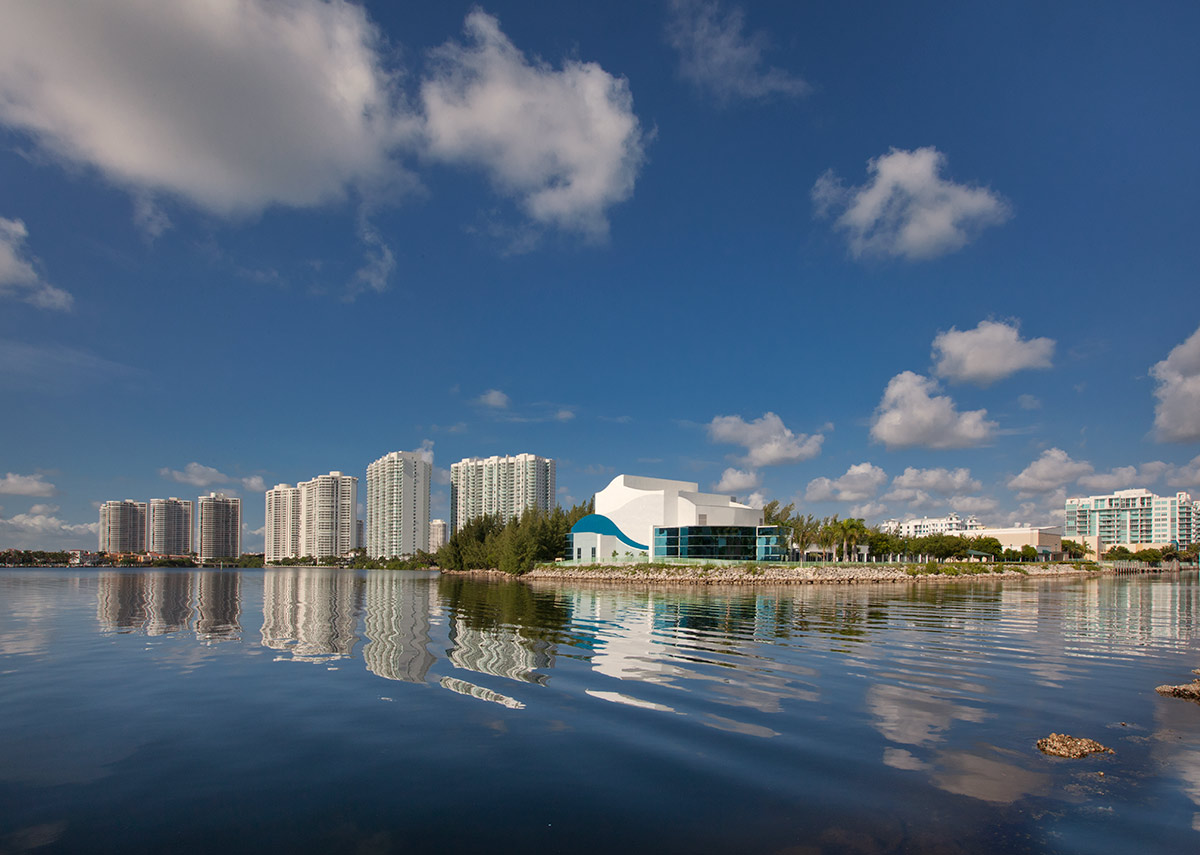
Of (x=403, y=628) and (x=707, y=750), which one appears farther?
(x=403, y=628)

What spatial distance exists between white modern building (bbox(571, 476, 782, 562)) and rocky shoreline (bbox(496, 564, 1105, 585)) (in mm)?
8370

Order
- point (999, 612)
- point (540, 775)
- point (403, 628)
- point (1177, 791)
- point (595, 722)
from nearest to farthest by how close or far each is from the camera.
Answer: point (1177, 791), point (540, 775), point (595, 722), point (403, 628), point (999, 612)

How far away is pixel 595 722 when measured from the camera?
45.0 ft

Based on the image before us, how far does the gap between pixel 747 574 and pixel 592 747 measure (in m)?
81.0

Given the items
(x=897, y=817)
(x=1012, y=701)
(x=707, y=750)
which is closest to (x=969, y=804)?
(x=897, y=817)

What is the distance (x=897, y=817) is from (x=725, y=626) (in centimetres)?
2409

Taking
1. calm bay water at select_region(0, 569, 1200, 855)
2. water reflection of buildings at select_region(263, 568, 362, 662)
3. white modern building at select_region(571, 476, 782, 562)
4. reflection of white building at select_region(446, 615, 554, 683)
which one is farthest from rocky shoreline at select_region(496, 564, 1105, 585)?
calm bay water at select_region(0, 569, 1200, 855)

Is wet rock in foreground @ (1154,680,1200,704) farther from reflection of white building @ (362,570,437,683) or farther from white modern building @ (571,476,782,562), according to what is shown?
white modern building @ (571,476,782,562)

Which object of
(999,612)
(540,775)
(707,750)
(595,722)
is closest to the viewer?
(540,775)

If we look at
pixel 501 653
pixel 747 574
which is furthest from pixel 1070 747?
pixel 747 574

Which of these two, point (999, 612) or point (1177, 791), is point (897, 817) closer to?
point (1177, 791)

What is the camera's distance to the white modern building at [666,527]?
355 feet

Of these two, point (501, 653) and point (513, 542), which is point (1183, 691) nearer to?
point (501, 653)

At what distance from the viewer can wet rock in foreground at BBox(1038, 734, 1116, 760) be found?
11.5 m
